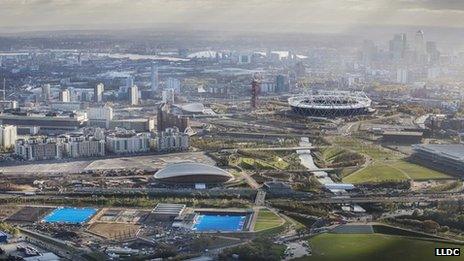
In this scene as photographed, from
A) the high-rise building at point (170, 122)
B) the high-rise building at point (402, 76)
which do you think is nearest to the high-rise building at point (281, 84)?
the high-rise building at point (402, 76)

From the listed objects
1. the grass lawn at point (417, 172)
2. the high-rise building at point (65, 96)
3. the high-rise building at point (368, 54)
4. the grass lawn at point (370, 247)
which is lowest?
the grass lawn at point (417, 172)

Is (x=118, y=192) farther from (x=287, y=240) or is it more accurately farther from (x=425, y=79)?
(x=425, y=79)

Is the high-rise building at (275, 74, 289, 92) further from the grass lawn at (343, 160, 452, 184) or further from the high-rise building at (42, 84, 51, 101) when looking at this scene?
the grass lawn at (343, 160, 452, 184)

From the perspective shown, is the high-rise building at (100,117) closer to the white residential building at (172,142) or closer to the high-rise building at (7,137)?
the high-rise building at (7,137)

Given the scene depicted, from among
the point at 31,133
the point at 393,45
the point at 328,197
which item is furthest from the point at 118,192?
the point at 393,45

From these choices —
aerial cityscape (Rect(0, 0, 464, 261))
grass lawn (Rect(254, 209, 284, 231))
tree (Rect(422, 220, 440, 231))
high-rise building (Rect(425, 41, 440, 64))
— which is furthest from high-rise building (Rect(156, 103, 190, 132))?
high-rise building (Rect(425, 41, 440, 64))

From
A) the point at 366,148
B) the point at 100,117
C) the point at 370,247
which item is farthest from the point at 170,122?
the point at 370,247
